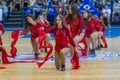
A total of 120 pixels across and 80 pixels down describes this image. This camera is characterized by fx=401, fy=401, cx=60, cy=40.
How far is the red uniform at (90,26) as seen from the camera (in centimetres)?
1207

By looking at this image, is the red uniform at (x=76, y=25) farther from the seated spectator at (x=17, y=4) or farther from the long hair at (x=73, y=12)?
the seated spectator at (x=17, y=4)

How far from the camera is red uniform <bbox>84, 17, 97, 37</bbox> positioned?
12070 mm

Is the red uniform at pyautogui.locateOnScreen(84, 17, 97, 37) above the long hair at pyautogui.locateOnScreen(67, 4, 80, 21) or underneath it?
underneath

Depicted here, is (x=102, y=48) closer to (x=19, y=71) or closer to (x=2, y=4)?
(x=19, y=71)

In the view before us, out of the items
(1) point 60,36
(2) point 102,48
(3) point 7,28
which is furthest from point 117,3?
(1) point 60,36

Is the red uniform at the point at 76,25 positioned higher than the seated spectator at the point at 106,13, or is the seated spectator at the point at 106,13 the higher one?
the red uniform at the point at 76,25

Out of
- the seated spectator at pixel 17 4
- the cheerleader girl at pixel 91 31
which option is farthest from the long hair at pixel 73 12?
the seated spectator at pixel 17 4

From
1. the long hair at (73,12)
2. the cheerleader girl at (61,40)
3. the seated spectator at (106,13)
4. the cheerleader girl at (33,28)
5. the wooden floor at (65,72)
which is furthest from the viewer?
the seated spectator at (106,13)

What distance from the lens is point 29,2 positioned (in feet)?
78.9

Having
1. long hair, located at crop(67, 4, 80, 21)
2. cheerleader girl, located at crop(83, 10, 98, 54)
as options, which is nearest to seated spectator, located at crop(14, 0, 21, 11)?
cheerleader girl, located at crop(83, 10, 98, 54)

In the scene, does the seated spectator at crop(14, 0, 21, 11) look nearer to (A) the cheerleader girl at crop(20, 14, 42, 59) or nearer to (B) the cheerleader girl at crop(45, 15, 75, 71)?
(A) the cheerleader girl at crop(20, 14, 42, 59)

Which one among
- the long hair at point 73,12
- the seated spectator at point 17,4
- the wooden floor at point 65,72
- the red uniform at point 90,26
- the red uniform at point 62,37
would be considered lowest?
the seated spectator at point 17,4

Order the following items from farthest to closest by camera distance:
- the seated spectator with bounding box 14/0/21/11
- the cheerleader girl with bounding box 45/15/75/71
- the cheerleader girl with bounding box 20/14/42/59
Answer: the seated spectator with bounding box 14/0/21/11
the cheerleader girl with bounding box 20/14/42/59
the cheerleader girl with bounding box 45/15/75/71

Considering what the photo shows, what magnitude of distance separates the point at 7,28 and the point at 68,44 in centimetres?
1382
